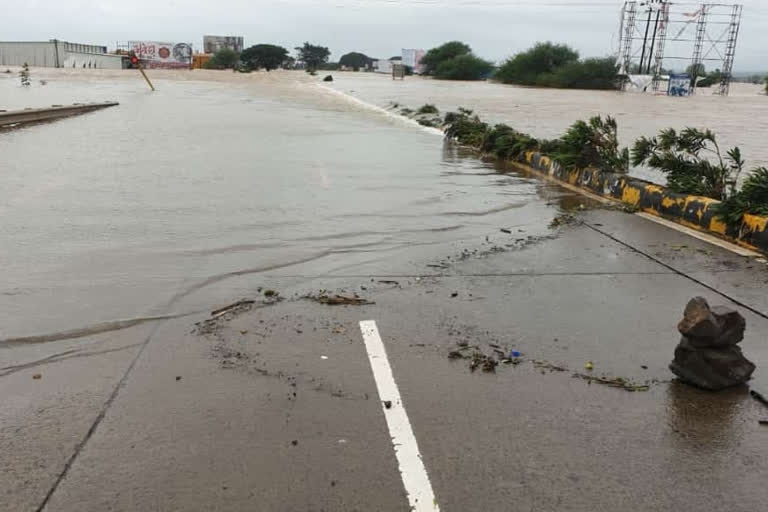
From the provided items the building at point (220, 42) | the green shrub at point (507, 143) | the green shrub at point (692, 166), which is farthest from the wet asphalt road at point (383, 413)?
the building at point (220, 42)

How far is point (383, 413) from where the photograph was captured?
359 cm

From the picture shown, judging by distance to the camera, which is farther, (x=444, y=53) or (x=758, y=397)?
(x=444, y=53)

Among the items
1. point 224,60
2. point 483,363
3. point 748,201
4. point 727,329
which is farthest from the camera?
point 224,60

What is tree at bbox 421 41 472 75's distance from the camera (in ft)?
366

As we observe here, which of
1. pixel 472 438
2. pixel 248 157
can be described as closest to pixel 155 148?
pixel 248 157

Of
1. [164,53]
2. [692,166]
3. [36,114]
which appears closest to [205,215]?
[692,166]

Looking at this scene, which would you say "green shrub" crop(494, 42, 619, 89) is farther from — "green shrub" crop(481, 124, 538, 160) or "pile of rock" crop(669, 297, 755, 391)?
"pile of rock" crop(669, 297, 755, 391)

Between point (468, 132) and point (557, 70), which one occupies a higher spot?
point (557, 70)

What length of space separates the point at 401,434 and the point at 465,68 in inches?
4147

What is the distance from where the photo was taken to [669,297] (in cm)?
547

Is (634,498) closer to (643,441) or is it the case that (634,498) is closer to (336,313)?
(643,441)

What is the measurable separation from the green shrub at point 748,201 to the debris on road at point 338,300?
4.26 m

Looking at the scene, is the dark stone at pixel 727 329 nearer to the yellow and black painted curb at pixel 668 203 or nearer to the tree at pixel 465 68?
the yellow and black painted curb at pixel 668 203

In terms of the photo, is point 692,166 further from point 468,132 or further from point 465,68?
point 465,68
